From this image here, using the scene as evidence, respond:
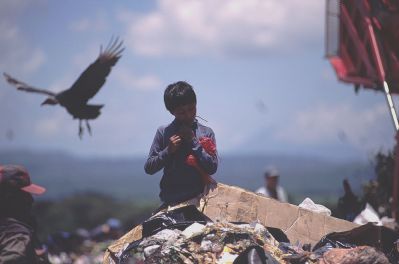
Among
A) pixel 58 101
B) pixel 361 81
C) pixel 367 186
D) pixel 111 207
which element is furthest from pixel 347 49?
pixel 111 207

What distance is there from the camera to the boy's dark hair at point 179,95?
5121 millimetres

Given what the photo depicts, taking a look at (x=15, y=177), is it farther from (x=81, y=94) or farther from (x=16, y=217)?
(x=81, y=94)

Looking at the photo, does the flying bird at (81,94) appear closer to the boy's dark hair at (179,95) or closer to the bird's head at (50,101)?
the bird's head at (50,101)

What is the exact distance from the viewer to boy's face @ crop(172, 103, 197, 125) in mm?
5184

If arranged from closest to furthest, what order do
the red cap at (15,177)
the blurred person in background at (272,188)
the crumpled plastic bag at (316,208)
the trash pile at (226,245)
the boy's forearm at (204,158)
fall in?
the trash pile at (226,245), the red cap at (15,177), the boy's forearm at (204,158), the crumpled plastic bag at (316,208), the blurred person in background at (272,188)

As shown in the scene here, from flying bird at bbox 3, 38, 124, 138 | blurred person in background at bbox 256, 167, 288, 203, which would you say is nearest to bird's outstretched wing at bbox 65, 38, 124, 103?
flying bird at bbox 3, 38, 124, 138

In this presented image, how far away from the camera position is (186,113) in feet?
17.1

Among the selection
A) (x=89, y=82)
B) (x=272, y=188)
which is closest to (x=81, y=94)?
(x=89, y=82)

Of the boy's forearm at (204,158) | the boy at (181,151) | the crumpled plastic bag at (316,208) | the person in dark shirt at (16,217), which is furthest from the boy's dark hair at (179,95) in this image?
the crumpled plastic bag at (316,208)

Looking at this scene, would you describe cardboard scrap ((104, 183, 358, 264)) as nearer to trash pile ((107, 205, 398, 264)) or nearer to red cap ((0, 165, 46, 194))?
trash pile ((107, 205, 398, 264))

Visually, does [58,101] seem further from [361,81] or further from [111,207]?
[111,207]

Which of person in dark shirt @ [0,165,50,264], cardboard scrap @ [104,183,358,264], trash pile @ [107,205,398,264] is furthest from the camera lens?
cardboard scrap @ [104,183,358,264]

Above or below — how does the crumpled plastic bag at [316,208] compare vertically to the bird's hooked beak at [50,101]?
below

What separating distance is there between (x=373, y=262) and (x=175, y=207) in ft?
4.90
